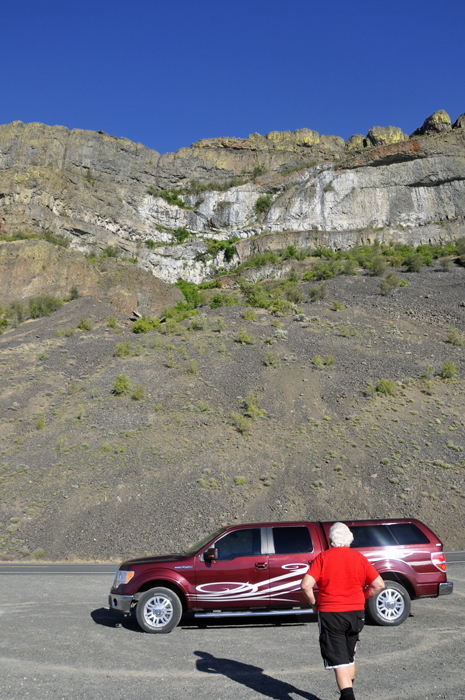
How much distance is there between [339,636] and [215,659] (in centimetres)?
260

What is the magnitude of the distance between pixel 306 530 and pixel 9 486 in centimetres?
1704

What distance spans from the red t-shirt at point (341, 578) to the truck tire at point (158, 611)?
3922 mm

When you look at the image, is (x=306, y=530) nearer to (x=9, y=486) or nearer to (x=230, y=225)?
(x=9, y=486)

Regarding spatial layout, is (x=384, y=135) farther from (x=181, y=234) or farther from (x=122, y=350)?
(x=122, y=350)

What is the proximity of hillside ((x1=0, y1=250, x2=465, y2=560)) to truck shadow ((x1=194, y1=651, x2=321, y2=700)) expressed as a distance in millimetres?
11421

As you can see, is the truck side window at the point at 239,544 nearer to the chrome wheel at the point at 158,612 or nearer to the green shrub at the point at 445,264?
the chrome wheel at the point at 158,612

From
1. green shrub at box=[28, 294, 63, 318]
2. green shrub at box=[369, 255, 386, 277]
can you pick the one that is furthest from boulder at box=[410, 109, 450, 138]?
green shrub at box=[28, 294, 63, 318]

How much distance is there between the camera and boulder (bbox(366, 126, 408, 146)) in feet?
285

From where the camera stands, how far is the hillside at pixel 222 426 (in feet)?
60.5

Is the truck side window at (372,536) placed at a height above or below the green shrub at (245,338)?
below

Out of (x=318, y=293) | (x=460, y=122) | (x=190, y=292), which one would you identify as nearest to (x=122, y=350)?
(x=318, y=293)

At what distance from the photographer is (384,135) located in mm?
87312

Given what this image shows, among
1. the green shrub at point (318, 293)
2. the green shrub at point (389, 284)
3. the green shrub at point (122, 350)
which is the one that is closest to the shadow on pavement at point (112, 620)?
the green shrub at point (122, 350)

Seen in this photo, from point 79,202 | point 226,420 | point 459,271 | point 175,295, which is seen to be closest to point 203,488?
point 226,420
